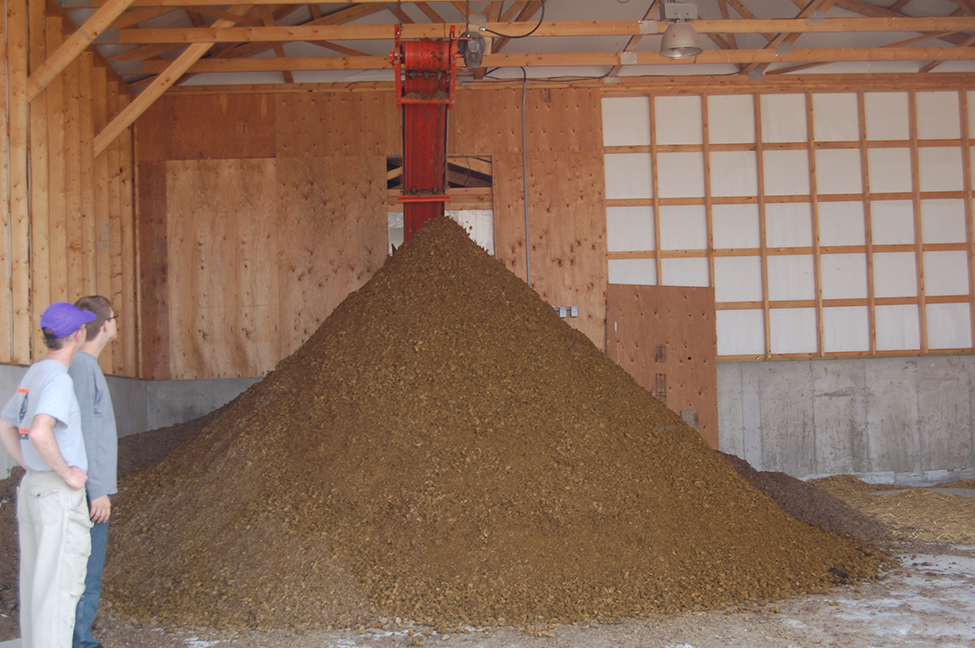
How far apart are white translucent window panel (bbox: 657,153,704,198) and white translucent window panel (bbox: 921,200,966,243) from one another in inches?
112

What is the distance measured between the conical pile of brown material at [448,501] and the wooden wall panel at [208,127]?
436cm

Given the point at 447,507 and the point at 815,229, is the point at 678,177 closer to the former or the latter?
the point at 815,229

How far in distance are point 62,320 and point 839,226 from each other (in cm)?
938

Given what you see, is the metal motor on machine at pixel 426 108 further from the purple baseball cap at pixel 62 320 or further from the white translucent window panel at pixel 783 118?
the white translucent window panel at pixel 783 118

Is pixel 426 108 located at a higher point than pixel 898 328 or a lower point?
higher

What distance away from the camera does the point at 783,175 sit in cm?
1038

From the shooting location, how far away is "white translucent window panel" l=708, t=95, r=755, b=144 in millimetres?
10391

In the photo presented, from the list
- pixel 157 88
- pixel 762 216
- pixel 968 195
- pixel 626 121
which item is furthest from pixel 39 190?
pixel 968 195

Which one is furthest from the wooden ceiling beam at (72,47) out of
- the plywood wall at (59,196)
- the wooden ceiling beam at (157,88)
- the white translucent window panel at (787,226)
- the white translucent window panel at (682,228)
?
the white translucent window panel at (787,226)

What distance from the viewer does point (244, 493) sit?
17.4 feet

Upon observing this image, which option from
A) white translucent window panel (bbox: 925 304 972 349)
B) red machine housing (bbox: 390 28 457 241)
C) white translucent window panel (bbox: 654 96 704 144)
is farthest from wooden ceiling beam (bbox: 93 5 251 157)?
white translucent window panel (bbox: 925 304 972 349)

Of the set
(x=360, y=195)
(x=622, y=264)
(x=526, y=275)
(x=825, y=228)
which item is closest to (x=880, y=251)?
(x=825, y=228)

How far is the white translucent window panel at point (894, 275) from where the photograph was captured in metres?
10.4

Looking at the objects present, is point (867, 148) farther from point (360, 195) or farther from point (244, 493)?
point (244, 493)
